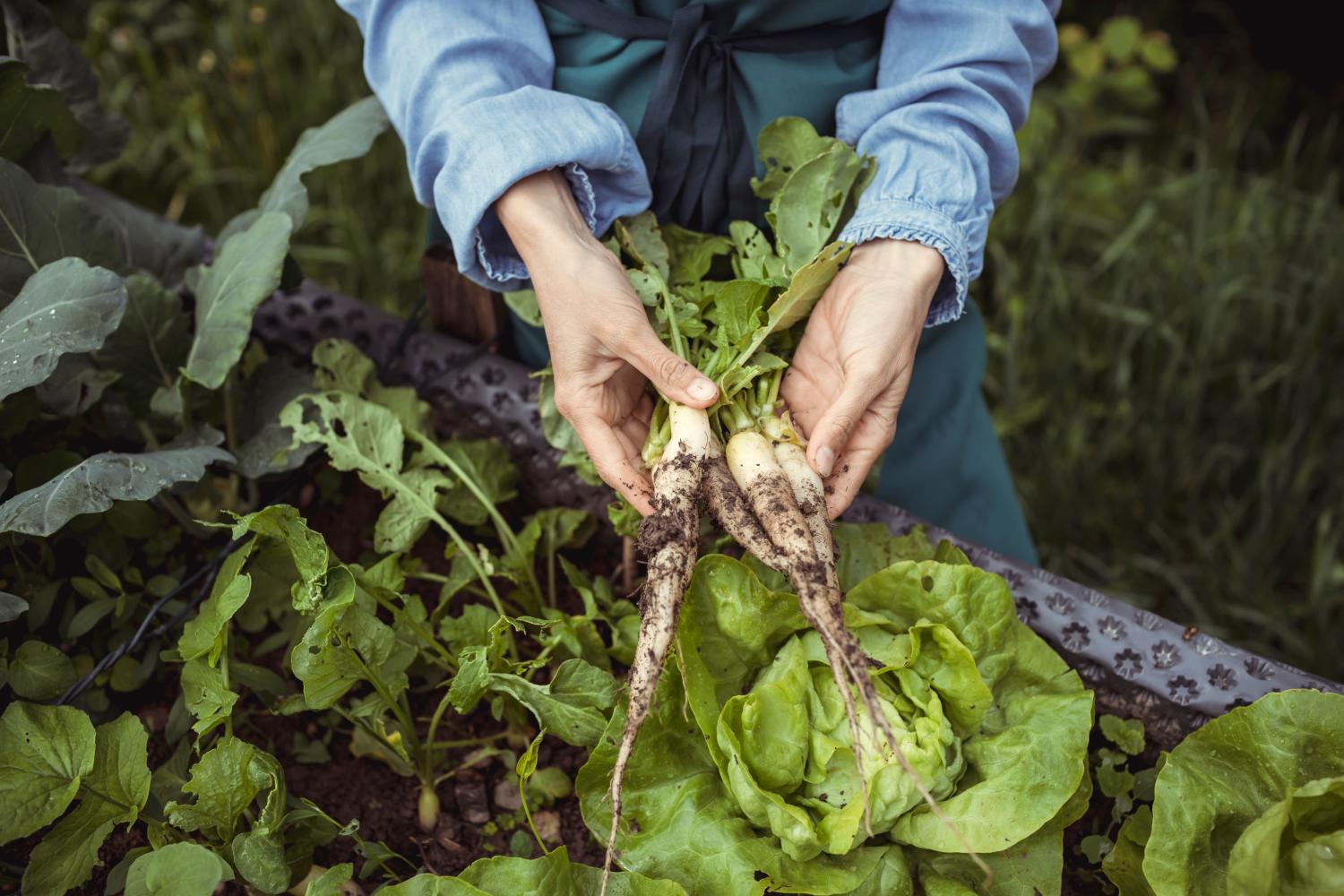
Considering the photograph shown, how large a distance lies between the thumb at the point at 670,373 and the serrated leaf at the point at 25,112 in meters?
1.02

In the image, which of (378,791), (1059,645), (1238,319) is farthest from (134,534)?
(1238,319)

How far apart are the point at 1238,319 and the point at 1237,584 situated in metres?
0.70

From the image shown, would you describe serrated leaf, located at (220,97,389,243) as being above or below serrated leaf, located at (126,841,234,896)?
above

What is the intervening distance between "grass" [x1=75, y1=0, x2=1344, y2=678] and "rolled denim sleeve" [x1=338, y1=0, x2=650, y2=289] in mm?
1273

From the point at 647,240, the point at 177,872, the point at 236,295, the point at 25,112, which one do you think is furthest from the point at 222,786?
the point at 25,112

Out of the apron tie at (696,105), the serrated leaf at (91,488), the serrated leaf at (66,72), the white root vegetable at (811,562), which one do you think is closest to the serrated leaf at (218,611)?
the serrated leaf at (91,488)

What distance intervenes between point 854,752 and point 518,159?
79cm

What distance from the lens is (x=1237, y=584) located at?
195 cm

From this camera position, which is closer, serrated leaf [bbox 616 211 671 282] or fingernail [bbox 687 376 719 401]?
fingernail [bbox 687 376 719 401]

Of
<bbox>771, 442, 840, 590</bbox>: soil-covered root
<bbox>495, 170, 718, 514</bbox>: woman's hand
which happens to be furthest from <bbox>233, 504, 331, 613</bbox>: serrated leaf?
<bbox>771, 442, 840, 590</bbox>: soil-covered root

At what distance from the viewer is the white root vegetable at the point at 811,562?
38.2 inches

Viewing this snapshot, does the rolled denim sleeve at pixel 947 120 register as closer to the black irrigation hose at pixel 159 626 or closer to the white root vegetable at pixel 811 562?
the white root vegetable at pixel 811 562

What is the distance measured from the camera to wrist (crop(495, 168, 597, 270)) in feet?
3.83

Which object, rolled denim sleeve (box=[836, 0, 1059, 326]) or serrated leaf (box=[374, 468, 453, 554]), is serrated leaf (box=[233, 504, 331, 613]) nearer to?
serrated leaf (box=[374, 468, 453, 554])
